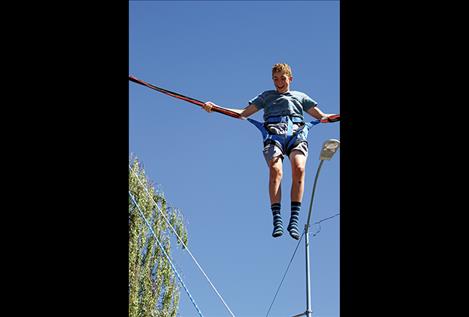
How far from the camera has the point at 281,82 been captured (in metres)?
5.87

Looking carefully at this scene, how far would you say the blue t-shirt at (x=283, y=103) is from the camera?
573 cm

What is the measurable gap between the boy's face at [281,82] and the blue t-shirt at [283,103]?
0.11 ft

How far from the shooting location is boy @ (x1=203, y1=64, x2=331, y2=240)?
559 centimetres

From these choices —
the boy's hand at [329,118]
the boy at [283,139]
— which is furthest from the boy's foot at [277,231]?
the boy's hand at [329,118]

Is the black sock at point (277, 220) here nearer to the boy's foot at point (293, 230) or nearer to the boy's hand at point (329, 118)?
the boy's foot at point (293, 230)

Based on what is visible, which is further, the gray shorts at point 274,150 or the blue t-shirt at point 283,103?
the blue t-shirt at point 283,103

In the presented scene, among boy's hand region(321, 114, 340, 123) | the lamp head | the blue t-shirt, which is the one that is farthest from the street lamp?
the blue t-shirt

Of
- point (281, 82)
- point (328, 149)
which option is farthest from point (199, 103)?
point (328, 149)

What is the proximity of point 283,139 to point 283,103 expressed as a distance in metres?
0.29

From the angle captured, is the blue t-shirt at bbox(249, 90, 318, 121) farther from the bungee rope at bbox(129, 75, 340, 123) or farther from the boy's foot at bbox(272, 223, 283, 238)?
the boy's foot at bbox(272, 223, 283, 238)
